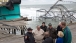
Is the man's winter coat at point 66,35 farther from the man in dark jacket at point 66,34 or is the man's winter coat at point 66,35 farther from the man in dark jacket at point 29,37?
the man in dark jacket at point 29,37

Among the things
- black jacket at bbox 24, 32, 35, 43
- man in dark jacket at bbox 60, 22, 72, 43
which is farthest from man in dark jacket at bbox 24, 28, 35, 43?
man in dark jacket at bbox 60, 22, 72, 43

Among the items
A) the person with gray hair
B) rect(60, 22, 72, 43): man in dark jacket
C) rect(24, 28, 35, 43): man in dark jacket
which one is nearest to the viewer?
rect(60, 22, 72, 43): man in dark jacket

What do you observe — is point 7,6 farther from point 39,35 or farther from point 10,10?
point 39,35

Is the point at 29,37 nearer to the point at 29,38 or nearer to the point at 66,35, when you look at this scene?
the point at 29,38

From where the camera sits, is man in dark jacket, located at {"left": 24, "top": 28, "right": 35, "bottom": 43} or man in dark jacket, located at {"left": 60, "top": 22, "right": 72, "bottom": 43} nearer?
man in dark jacket, located at {"left": 60, "top": 22, "right": 72, "bottom": 43}

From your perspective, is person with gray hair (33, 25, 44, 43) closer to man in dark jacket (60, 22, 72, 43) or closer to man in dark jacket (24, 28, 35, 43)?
man in dark jacket (24, 28, 35, 43)

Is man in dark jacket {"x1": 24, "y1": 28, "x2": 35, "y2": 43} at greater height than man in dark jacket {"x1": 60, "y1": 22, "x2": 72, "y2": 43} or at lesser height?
lesser

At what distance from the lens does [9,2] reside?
103 feet

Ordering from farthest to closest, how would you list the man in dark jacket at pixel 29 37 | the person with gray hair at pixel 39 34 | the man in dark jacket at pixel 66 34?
the person with gray hair at pixel 39 34, the man in dark jacket at pixel 29 37, the man in dark jacket at pixel 66 34

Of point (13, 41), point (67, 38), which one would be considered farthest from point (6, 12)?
point (67, 38)

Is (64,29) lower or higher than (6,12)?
higher

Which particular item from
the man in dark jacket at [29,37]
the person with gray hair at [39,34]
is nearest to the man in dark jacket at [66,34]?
the man in dark jacket at [29,37]

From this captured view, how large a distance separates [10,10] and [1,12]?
1337 mm

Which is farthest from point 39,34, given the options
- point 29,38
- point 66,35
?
point 66,35
